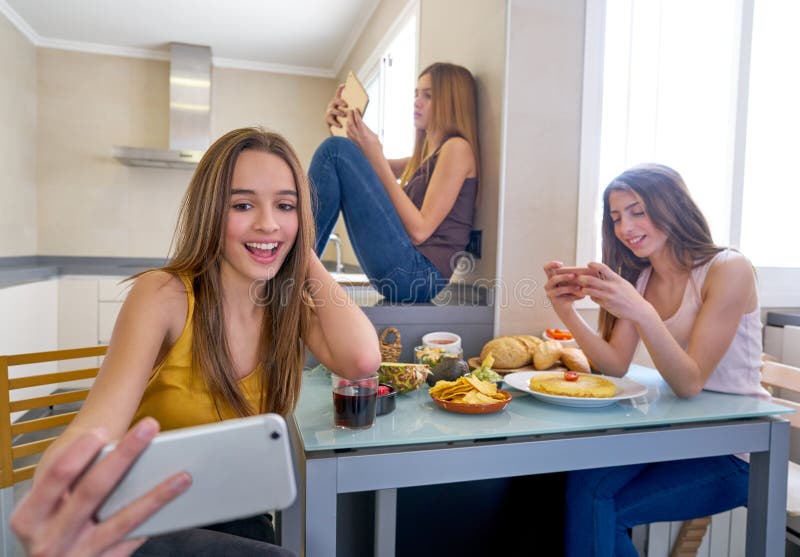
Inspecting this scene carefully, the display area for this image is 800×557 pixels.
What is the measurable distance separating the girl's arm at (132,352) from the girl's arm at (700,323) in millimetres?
838

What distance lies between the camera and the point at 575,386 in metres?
1.05

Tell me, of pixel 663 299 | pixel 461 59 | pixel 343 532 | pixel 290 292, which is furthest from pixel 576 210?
pixel 343 532

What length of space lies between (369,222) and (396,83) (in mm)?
1683

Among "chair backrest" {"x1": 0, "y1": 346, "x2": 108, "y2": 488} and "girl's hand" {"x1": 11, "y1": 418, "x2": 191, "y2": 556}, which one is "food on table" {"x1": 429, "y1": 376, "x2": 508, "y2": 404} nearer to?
"girl's hand" {"x1": 11, "y1": 418, "x2": 191, "y2": 556}

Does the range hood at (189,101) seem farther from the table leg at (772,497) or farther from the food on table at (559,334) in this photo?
the table leg at (772,497)

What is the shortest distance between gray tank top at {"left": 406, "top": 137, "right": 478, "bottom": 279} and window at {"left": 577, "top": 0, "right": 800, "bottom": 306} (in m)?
0.36

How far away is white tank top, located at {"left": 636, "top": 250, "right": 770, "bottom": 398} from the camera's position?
1184 millimetres

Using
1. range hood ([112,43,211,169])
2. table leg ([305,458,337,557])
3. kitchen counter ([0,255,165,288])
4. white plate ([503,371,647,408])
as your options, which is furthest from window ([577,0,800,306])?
range hood ([112,43,211,169])

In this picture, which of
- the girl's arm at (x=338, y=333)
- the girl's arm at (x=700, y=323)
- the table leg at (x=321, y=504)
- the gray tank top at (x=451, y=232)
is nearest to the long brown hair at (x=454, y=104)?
the gray tank top at (x=451, y=232)

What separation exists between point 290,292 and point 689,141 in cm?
166

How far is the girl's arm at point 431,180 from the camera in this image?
1593 millimetres

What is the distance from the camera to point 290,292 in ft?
3.28

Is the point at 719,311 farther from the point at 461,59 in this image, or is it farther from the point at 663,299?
the point at 461,59

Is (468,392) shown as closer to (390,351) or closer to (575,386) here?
(575,386)
